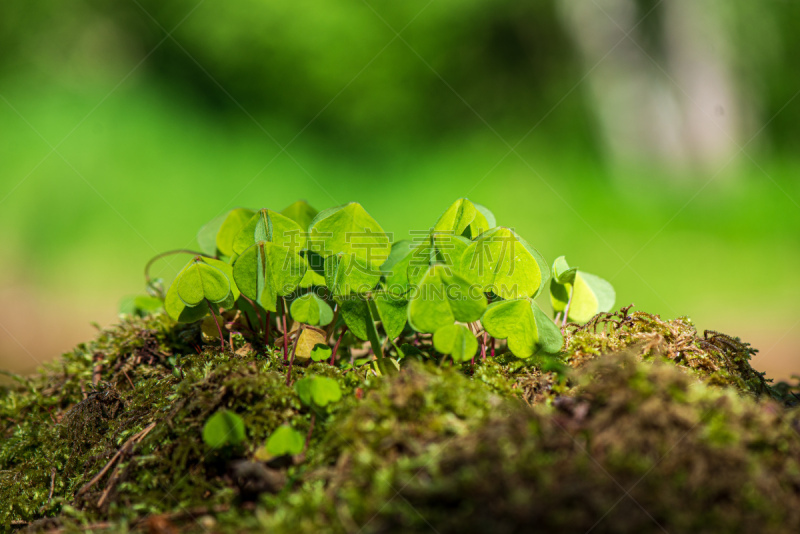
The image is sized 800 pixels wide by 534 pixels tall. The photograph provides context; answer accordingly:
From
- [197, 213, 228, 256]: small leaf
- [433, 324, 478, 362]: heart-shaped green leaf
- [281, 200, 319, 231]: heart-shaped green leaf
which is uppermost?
[281, 200, 319, 231]: heart-shaped green leaf

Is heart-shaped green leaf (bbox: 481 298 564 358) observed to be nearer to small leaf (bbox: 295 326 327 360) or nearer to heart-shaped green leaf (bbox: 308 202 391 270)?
heart-shaped green leaf (bbox: 308 202 391 270)

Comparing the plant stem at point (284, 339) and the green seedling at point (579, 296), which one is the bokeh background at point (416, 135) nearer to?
the green seedling at point (579, 296)

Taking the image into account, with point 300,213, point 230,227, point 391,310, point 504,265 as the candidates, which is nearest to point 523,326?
point 504,265

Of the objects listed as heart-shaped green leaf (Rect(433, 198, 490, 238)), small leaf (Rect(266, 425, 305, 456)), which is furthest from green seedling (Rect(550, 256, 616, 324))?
small leaf (Rect(266, 425, 305, 456))

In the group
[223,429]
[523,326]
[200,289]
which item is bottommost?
[223,429]

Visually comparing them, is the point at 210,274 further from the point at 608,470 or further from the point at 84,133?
the point at 84,133

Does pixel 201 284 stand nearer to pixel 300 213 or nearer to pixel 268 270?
pixel 268 270

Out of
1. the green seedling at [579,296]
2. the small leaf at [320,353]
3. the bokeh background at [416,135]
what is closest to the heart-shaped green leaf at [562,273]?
the green seedling at [579,296]
